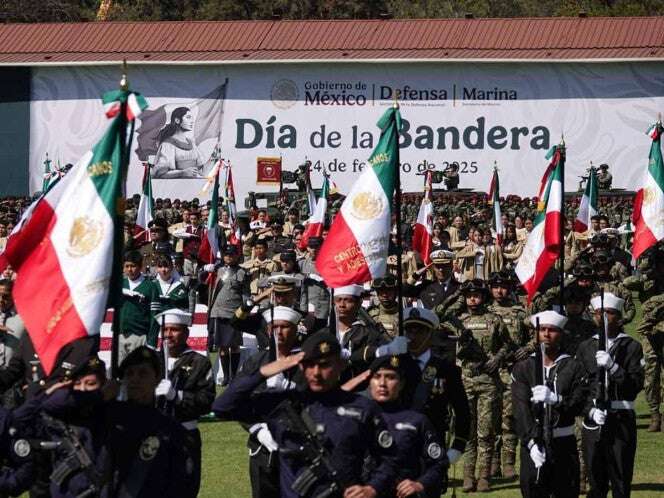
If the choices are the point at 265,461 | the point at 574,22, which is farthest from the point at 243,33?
the point at 265,461

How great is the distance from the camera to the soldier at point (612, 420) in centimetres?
1355

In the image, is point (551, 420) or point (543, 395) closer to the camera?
point (543, 395)

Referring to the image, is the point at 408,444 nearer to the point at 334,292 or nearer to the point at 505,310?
the point at 334,292

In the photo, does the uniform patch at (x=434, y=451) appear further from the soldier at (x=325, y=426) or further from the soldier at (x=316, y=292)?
the soldier at (x=316, y=292)

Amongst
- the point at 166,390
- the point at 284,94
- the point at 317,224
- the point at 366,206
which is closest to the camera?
the point at 166,390

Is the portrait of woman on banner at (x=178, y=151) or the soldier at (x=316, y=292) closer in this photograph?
the soldier at (x=316, y=292)

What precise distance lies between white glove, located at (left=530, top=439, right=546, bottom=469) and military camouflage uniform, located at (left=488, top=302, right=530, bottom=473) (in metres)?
3.02

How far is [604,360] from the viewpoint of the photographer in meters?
13.4

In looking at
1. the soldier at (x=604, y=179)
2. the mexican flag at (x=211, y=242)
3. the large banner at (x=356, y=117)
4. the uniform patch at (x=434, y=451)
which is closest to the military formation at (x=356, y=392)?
the uniform patch at (x=434, y=451)

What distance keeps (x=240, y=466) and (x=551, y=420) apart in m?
5.09

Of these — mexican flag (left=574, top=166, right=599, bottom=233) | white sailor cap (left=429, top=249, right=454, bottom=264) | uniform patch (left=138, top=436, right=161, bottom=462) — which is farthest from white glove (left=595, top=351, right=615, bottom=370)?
mexican flag (left=574, top=166, right=599, bottom=233)

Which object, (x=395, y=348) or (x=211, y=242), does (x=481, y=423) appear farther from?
(x=211, y=242)

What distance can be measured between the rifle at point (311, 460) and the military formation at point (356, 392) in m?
0.01

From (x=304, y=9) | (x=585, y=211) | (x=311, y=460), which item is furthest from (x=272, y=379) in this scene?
(x=304, y=9)
